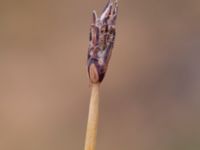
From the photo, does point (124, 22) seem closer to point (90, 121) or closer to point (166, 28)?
point (166, 28)

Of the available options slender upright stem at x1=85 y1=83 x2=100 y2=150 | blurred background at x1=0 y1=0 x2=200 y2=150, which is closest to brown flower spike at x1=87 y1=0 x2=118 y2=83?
slender upright stem at x1=85 y1=83 x2=100 y2=150

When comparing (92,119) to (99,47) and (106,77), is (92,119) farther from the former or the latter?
(106,77)

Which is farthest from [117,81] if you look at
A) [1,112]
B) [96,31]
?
[96,31]

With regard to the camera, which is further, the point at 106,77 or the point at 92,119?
the point at 106,77

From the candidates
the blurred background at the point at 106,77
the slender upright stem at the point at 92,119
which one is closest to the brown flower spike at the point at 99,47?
the slender upright stem at the point at 92,119

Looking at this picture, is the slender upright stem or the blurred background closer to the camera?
the slender upright stem

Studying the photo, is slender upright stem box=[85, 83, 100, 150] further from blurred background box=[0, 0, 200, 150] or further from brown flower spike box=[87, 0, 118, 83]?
blurred background box=[0, 0, 200, 150]

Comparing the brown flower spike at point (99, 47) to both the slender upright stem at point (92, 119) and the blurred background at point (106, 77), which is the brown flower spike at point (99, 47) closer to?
the slender upright stem at point (92, 119)

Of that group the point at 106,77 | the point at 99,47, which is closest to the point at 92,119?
the point at 99,47
